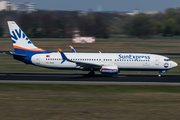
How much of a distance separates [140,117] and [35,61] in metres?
22.6

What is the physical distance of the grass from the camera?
1535 centimetres

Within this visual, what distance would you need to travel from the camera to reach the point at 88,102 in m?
18.9

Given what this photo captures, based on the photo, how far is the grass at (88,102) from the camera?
15352mm

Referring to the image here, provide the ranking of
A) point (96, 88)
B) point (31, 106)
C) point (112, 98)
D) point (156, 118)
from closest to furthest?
1. point (156, 118)
2. point (31, 106)
3. point (112, 98)
4. point (96, 88)

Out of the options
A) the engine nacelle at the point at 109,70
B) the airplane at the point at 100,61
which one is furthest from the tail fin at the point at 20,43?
the engine nacelle at the point at 109,70

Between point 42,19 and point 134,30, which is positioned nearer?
point 134,30

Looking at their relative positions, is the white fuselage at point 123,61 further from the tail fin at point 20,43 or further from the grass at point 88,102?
the grass at point 88,102

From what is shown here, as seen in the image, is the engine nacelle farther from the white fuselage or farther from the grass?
the grass

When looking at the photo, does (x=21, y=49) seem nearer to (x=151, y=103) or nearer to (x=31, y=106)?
(x=31, y=106)

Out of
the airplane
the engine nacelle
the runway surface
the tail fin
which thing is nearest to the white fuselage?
the airplane

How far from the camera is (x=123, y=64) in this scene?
33906mm

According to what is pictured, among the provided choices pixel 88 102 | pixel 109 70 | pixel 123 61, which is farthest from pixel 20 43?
pixel 88 102

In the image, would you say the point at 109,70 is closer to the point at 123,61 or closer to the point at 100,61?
the point at 100,61

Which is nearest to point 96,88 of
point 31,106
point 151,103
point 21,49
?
point 151,103
